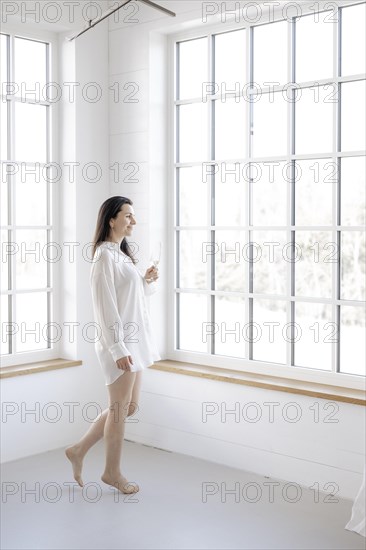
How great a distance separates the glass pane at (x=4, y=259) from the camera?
4582 mm

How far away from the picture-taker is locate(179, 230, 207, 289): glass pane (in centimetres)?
471

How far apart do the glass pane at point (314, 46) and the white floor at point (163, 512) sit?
2.30m

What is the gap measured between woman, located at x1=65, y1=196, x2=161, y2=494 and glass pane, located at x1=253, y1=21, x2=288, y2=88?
1167 mm

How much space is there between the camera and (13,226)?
461cm

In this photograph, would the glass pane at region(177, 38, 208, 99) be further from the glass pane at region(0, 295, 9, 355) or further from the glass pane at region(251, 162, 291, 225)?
the glass pane at region(0, 295, 9, 355)

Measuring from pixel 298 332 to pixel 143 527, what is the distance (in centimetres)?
143

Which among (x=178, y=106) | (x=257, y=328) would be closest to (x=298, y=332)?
(x=257, y=328)

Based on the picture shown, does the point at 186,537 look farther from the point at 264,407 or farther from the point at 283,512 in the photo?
the point at 264,407

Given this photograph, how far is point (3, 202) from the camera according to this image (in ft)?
15.0

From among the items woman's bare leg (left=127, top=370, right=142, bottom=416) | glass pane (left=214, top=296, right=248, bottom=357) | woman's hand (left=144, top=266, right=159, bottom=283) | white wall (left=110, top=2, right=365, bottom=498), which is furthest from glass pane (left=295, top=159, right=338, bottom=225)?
woman's bare leg (left=127, top=370, right=142, bottom=416)

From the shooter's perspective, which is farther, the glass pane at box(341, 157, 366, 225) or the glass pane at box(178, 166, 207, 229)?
the glass pane at box(178, 166, 207, 229)

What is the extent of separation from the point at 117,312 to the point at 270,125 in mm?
1468

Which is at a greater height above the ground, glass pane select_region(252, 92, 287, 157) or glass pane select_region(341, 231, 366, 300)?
glass pane select_region(252, 92, 287, 157)

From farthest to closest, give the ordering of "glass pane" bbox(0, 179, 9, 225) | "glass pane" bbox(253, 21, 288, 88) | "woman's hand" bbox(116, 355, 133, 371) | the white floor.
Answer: "glass pane" bbox(0, 179, 9, 225) → "glass pane" bbox(253, 21, 288, 88) → "woman's hand" bbox(116, 355, 133, 371) → the white floor
